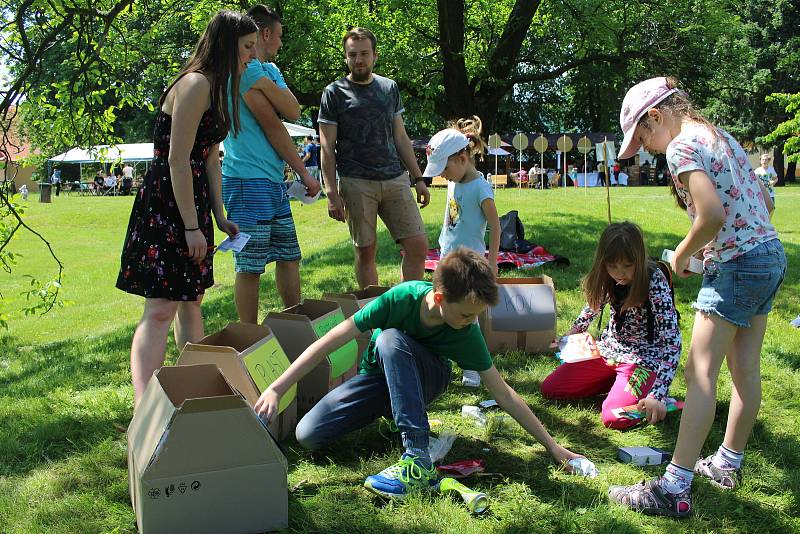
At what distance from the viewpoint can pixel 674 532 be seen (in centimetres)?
252

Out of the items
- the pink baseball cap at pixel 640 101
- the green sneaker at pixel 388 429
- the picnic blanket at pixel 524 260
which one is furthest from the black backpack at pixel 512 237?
the pink baseball cap at pixel 640 101

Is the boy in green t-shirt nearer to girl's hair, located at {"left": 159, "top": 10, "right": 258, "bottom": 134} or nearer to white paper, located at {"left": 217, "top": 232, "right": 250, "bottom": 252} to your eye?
white paper, located at {"left": 217, "top": 232, "right": 250, "bottom": 252}

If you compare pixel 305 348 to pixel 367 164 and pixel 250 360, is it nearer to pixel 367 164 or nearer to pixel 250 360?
pixel 250 360

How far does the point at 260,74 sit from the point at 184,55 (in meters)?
8.24

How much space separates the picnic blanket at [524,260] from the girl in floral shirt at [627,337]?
3.41 m

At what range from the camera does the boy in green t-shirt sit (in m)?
2.71

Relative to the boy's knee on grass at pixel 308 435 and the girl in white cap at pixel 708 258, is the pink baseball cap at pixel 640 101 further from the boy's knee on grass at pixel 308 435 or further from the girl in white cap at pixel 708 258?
the boy's knee on grass at pixel 308 435

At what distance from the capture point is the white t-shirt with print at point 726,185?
2.44 meters

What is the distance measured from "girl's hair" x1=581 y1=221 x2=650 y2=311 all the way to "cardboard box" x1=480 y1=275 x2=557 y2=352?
31.6 inches

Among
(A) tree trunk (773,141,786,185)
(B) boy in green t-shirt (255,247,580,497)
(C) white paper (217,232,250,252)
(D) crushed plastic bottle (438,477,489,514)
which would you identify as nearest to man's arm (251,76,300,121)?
(C) white paper (217,232,250,252)

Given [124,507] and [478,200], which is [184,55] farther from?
[124,507]

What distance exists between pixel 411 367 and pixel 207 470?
890 mm

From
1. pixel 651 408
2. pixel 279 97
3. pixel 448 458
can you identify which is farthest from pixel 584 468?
pixel 279 97

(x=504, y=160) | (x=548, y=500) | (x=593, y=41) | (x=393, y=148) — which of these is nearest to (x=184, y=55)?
(x=593, y=41)
